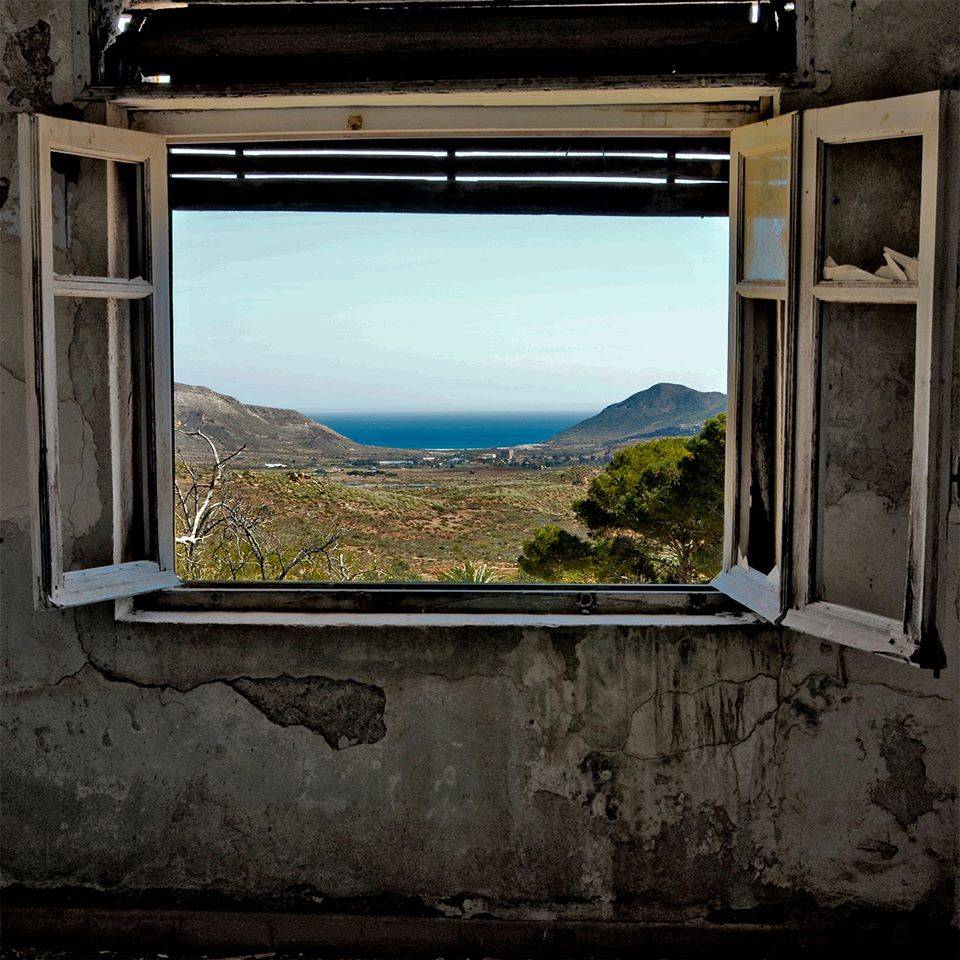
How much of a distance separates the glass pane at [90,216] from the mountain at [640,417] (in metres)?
28.7

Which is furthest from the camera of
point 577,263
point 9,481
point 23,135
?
point 577,263

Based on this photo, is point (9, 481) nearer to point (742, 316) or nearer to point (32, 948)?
point (32, 948)

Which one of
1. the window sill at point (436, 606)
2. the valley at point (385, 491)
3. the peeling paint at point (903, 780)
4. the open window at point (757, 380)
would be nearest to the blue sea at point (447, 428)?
the valley at point (385, 491)

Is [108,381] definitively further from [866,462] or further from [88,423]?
[866,462]

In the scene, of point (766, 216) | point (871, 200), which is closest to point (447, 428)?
point (766, 216)

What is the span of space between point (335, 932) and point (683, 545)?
31.1 ft

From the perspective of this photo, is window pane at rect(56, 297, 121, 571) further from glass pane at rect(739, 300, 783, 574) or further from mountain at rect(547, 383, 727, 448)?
mountain at rect(547, 383, 727, 448)

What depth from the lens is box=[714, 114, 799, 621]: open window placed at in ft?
6.78

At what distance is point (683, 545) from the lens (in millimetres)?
11258

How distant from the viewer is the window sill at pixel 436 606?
221cm

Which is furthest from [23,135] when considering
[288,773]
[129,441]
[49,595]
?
[288,773]

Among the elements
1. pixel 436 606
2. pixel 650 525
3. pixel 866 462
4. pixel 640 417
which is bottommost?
pixel 650 525

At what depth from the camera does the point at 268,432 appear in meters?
24.5

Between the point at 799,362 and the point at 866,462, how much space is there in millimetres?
301
